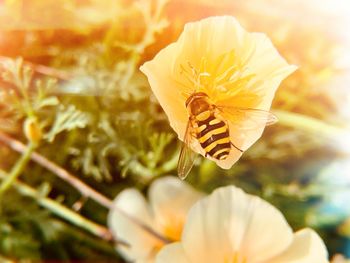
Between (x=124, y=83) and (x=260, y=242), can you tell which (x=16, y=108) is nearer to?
(x=124, y=83)

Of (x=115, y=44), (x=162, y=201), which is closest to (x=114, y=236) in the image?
(x=162, y=201)

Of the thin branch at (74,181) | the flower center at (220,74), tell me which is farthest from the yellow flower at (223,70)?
the thin branch at (74,181)

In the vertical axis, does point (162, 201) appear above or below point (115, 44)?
below

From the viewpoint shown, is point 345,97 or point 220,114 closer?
point 220,114

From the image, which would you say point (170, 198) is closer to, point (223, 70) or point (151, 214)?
point (151, 214)

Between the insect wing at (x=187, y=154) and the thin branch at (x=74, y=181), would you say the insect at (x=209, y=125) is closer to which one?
the insect wing at (x=187, y=154)
